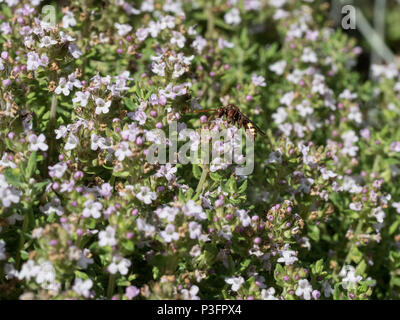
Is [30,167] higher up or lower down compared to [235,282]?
higher up

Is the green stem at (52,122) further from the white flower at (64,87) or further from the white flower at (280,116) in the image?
the white flower at (280,116)

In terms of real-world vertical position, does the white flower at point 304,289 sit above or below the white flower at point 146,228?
below

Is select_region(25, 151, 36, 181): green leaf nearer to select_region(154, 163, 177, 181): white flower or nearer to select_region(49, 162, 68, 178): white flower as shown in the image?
select_region(49, 162, 68, 178): white flower

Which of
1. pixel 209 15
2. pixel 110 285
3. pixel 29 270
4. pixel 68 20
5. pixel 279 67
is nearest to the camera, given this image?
pixel 29 270

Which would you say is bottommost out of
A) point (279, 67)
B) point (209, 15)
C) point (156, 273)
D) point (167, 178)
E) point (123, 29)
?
point (156, 273)

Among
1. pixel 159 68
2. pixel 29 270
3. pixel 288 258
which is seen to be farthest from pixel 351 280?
pixel 29 270

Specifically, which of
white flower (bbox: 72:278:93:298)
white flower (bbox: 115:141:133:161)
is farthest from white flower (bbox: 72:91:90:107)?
white flower (bbox: 72:278:93:298)

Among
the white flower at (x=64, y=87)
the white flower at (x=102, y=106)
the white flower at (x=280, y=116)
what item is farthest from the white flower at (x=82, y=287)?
the white flower at (x=280, y=116)

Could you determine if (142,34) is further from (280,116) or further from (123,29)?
(280,116)
